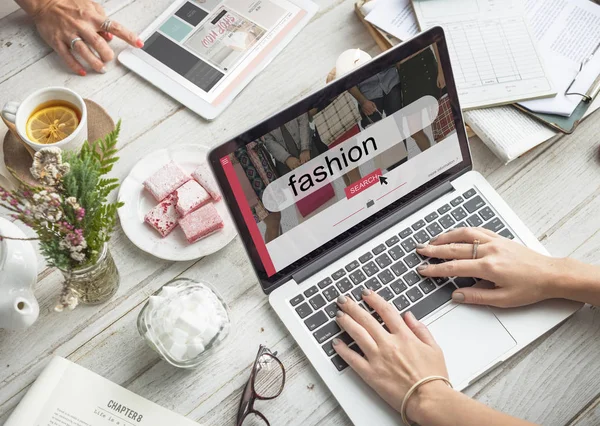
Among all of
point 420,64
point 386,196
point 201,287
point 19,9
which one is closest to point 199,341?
point 201,287

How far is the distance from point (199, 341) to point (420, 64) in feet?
1.68

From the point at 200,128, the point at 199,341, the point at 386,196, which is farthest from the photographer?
the point at 200,128

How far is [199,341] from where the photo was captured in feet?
2.81

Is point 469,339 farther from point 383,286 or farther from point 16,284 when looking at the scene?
point 16,284

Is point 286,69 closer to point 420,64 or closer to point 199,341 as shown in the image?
point 420,64

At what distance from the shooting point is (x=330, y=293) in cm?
93

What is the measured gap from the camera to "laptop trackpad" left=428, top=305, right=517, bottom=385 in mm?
896

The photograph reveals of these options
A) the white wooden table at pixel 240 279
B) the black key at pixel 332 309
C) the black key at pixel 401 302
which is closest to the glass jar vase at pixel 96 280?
the white wooden table at pixel 240 279

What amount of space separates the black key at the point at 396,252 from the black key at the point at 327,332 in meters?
0.14

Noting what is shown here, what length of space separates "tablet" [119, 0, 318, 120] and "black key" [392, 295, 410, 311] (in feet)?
1.52

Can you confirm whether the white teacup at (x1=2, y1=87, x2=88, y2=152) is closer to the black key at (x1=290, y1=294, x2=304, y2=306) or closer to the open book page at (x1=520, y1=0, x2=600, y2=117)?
the black key at (x1=290, y1=294, x2=304, y2=306)

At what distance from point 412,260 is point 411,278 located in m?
0.03

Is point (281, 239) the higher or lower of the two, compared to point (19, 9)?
lower

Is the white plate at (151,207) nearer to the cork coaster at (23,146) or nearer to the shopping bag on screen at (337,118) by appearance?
the cork coaster at (23,146)
